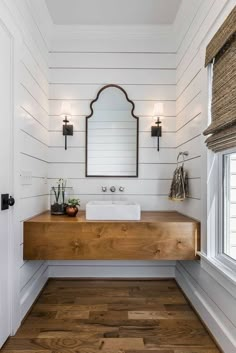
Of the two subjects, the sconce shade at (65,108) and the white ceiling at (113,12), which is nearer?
the white ceiling at (113,12)

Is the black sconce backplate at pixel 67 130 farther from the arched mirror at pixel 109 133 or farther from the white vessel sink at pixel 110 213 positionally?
the white vessel sink at pixel 110 213

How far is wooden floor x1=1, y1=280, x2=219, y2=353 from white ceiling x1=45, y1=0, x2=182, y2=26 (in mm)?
2699

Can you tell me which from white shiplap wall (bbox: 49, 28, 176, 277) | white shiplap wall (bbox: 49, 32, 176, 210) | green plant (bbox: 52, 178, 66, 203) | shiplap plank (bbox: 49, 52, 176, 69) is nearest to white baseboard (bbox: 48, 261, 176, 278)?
white shiplap wall (bbox: 49, 28, 176, 277)

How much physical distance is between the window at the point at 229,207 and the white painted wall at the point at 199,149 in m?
0.14

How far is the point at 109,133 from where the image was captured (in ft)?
9.38

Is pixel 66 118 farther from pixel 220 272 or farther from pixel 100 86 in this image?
pixel 220 272

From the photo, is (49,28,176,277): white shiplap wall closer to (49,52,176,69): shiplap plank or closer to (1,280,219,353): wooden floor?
(49,52,176,69): shiplap plank

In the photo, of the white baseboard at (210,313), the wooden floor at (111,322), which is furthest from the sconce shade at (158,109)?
the wooden floor at (111,322)

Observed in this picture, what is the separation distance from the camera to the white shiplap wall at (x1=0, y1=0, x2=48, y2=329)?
1.90 metres

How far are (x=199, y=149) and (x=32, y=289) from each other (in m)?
1.84

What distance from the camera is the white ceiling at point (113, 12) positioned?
2.47 meters

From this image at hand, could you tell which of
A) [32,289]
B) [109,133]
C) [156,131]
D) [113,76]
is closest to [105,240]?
[32,289]

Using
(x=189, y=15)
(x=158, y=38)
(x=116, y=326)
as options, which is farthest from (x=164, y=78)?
(x=116, y=326)

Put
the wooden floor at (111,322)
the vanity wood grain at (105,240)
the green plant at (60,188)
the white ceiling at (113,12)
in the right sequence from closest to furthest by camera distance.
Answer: the wooden floor at (111,322)
the vanity wood grain at (105,240)
the white ceiling at (113,12)
the green plant at (60,188)
